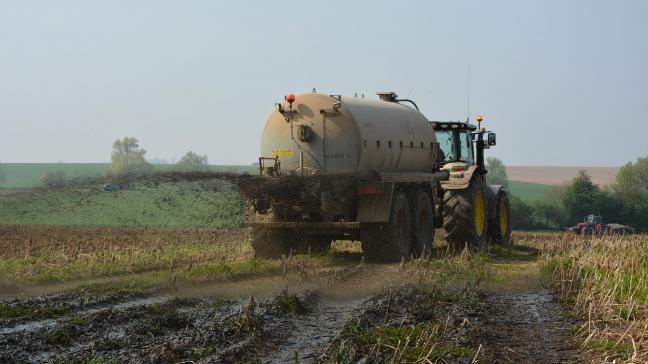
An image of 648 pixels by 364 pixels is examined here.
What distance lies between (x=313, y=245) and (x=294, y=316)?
6922 mm

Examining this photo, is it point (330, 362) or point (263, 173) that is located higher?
point (263, 173)

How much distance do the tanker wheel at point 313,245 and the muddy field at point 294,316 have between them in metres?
1.06

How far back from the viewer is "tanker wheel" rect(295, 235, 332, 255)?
1642 cm

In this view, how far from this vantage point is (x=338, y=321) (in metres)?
9.60

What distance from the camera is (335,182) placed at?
566 inches

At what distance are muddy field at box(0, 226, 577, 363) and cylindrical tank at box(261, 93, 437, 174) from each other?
6.12 feet

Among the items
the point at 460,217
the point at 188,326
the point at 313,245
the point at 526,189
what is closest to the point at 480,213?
the point at 460,217

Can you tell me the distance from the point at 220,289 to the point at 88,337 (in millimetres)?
3883

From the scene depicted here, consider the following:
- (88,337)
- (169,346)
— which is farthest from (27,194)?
(169,346)

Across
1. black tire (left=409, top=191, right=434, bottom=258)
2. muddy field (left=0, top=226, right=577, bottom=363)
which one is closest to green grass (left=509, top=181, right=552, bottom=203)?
black tire (left=409, top=191, right=434, bottom=258)

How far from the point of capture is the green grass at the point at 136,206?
42.7ft

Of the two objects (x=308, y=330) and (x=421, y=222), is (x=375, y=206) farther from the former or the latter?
(x=308, y=330)

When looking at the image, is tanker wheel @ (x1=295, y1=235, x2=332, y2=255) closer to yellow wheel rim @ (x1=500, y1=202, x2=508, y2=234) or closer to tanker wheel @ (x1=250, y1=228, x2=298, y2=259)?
tanker wheel @ (x1=250, y1=228, x2=298, y2=259)

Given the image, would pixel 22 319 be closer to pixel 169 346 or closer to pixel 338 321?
pixel 169 346
